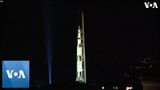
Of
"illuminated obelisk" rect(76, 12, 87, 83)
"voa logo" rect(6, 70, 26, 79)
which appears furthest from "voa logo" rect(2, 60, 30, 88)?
"illuminated obelisk" rect(76, 12, 87, 83)

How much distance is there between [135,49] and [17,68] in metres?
6.62

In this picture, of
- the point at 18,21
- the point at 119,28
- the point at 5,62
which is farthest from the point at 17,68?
the point at 119,28

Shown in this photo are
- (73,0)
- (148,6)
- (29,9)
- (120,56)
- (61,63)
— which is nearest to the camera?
(148,6)

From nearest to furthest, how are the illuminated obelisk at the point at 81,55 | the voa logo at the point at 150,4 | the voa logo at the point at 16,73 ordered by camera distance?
the voa logo at the point at 16,73 → the voa logo at the point at 150,4 → the illuminated obelisk at the point at 81,55

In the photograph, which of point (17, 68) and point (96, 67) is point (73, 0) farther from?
A: point (96, 67)

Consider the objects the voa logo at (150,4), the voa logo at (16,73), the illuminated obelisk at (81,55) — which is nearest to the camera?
the voa logo at (16,73)

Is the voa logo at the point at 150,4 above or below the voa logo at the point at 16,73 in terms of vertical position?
above

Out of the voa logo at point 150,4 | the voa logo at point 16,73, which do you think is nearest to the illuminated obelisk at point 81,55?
the voa logo at point 150,4

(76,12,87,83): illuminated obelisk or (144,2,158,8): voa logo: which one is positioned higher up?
(144,2,158,8): voa logo

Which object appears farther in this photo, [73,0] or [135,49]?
[135,49]

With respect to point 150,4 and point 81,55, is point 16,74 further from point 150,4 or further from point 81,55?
point 81,55

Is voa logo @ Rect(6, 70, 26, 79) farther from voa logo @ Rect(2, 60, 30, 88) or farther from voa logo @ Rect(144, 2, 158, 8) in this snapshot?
voa logo @ Rect(144, 2, 158, 8)

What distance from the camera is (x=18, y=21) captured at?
9727 mm

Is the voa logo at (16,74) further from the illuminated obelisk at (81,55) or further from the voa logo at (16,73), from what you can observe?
the illuminated obelisk at (81,55)
